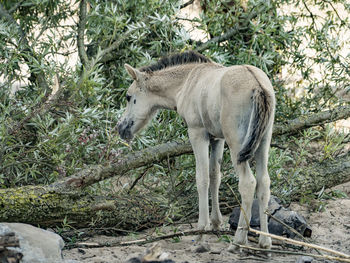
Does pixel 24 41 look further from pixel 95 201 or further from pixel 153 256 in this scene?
pixel 153 256

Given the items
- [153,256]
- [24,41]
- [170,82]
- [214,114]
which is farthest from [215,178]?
[24,41]

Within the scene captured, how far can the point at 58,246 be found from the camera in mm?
4406

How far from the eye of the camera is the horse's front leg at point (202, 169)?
18.7 feet

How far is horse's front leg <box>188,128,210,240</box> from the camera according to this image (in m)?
5.69

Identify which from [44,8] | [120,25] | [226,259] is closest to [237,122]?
[226,259]

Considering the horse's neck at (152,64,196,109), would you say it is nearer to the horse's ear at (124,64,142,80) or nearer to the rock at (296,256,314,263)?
the horse's ear at (124,64,142,80)

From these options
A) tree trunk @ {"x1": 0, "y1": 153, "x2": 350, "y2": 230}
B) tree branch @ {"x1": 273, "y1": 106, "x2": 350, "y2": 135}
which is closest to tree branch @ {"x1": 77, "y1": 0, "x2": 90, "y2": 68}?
tree trunk @ {"x1": 0, "y1": 153, "x2": 350, "y2": 230}

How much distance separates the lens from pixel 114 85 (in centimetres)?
864

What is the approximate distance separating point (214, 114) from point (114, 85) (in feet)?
12.1

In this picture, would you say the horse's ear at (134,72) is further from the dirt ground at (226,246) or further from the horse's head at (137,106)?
the dirt ground at (226,246)

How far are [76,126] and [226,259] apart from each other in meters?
2.87

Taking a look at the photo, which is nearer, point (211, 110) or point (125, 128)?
point (211, 110)

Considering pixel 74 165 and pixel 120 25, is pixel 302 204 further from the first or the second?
pixel 120 25

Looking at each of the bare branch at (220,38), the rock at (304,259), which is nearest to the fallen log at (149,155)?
the bare branch at (220,38)
